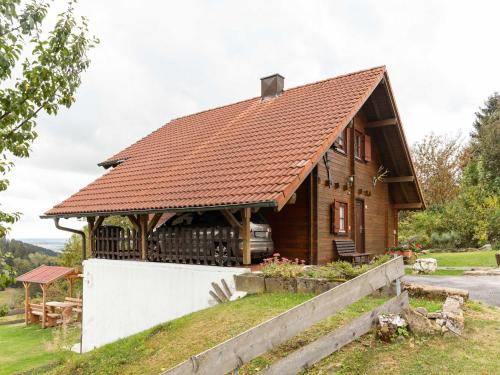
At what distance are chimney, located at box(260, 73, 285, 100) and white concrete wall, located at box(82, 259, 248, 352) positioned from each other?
24.8ft

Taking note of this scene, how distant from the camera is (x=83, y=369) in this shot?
276 inches

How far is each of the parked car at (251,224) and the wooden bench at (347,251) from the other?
2.36 m

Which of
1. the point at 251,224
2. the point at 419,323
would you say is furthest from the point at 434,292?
the point at 251,224

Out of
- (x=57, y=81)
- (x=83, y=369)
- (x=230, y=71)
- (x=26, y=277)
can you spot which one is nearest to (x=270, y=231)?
(x=83, y=369)

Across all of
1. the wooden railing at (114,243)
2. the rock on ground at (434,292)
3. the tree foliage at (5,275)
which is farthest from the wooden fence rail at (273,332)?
the wooden railing at (114,243)

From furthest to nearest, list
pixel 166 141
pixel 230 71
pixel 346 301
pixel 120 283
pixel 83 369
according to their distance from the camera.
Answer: pixel 230 71 < pixel 166 141 < pixel 120 283 < pixel 83 369 < pixel 346 301

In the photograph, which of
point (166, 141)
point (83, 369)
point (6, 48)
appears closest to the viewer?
point (6, 48)

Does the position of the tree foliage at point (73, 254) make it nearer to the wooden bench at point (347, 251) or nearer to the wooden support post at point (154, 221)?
the wooden support post at point (154, 221)

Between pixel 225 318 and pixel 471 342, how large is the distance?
3.62 meters

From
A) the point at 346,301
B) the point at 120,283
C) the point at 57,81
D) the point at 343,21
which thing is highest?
the point at 343,21

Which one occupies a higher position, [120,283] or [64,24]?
[64,24]

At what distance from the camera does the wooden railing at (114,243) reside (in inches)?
474

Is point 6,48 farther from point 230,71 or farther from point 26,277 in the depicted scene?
point 26,277

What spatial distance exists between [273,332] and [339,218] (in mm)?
8666
